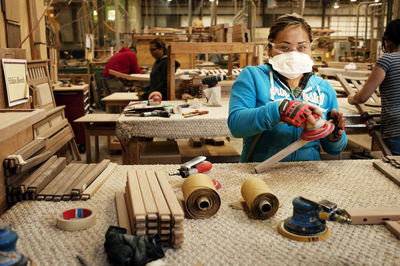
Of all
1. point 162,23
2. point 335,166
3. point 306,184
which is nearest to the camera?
point 306,184

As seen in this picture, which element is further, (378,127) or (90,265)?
(378,127)

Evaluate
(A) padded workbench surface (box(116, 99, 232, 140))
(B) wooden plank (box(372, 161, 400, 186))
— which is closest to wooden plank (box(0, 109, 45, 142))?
(B) wooden plank (box(372, 161, 400, 186))

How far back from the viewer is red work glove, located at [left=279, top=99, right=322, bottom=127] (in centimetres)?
150

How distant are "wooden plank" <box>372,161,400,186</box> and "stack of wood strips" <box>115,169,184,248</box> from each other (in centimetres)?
91

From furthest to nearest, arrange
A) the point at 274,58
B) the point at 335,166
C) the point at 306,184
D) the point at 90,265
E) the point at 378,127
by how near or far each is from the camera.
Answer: the point at 378,127
the point at 274,58
the point at 335,166
the point at 306,184
the point at 90,265

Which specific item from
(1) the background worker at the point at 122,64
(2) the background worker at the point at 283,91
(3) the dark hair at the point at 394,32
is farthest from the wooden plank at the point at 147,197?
(1) the background worker at the point at 122,64

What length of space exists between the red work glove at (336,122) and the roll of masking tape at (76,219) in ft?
3.68

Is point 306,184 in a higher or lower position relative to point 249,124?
lower

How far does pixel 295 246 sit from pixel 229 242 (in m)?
0.17

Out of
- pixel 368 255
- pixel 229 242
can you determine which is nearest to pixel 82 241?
pixel 229 242

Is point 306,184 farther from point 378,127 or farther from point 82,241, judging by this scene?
point 378,127

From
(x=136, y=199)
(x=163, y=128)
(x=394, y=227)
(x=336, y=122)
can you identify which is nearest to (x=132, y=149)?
(x=163, y=128)

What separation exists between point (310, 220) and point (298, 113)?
0.54 meters

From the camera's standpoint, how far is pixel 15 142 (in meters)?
1.34
